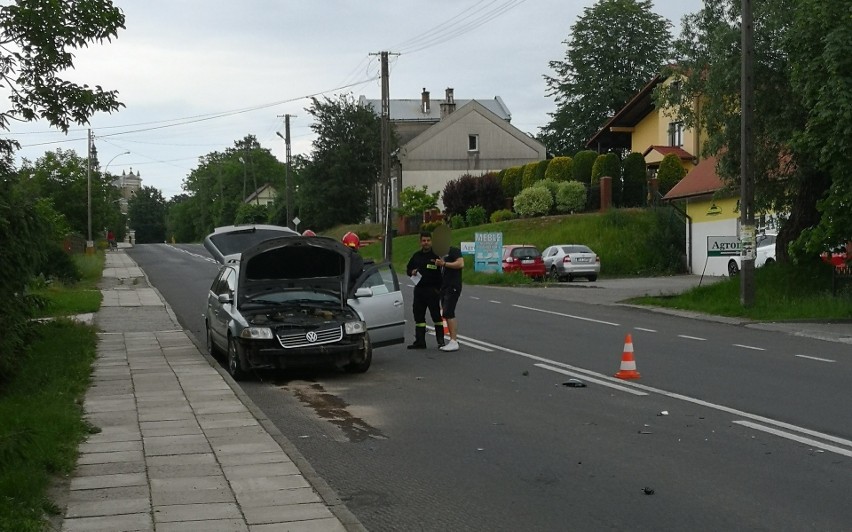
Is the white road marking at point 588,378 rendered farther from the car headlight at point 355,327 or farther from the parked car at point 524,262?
the parked car at point 524,262

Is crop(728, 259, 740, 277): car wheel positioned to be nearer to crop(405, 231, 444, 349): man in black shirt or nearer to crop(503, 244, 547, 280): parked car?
crop(503, 244, 547, 280): parked car

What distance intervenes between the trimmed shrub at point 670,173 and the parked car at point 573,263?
11187 millimetres

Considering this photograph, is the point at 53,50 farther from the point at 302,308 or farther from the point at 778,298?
the point at 778,298

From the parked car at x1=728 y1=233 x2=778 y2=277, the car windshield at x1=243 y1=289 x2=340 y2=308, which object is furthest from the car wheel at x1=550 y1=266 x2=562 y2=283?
the car windshield at x1=243 y1=289 x2=340 y2=308

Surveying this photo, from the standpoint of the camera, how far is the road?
688cm

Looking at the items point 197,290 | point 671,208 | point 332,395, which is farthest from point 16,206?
point 671,208

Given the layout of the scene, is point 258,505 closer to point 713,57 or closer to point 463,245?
point 713,57

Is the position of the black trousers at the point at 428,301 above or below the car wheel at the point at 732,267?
above

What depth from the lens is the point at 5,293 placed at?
12.9 m

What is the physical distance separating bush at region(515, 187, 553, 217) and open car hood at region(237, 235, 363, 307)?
1448 inches

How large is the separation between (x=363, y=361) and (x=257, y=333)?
4.91 feet

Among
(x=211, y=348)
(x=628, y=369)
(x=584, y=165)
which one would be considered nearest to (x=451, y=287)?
(x=211, y=348)

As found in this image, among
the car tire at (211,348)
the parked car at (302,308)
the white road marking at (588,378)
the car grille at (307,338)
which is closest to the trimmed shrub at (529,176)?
the car tire at (211,348)

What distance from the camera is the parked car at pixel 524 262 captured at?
4009 cm
